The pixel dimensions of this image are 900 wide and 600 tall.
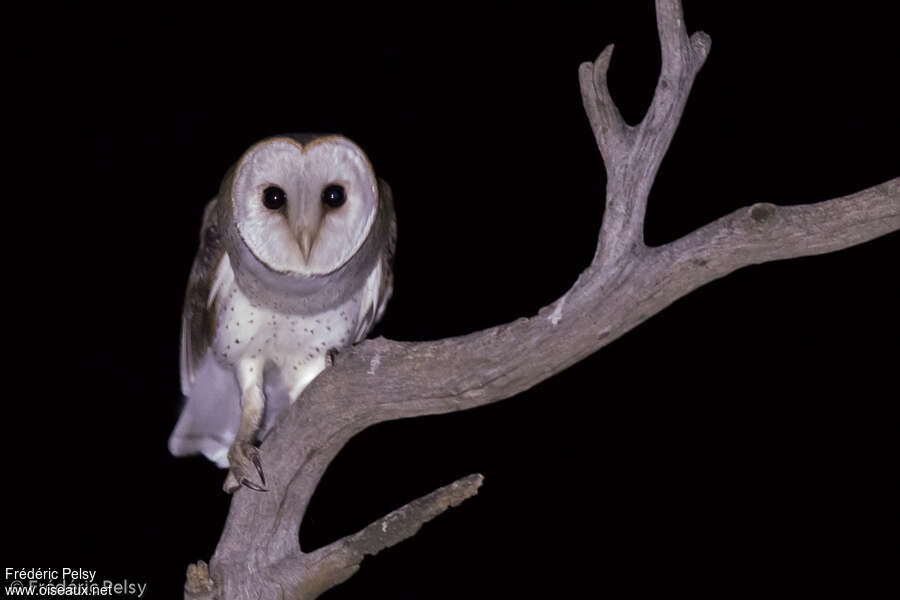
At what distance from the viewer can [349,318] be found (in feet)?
7.23

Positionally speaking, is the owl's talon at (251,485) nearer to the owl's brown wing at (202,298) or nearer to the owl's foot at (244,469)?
the owl's foot at (244,469)

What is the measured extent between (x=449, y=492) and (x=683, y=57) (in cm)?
79

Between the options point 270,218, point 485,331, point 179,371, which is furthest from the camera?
point 179,371

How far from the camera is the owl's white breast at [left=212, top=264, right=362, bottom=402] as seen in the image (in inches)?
84.2

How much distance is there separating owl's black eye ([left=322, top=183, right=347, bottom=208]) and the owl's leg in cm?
45

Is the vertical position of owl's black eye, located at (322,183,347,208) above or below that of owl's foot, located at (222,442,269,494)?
above

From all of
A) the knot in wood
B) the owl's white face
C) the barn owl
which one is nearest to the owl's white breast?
the barn owl

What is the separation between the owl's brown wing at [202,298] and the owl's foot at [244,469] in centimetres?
29

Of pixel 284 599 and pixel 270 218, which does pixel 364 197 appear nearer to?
pixel 270 218

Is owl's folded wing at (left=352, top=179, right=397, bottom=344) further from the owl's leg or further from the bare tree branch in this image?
the bare tree branch

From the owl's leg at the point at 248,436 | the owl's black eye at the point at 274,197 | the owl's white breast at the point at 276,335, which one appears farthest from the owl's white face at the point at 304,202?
the owl's leg at the point at 248,436

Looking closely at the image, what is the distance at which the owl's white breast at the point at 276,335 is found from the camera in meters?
2.14

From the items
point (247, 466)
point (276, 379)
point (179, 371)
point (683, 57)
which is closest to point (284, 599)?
point (247, 466)

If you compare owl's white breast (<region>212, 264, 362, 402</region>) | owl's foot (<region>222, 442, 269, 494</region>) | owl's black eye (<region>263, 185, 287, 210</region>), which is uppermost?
owl's black eye (<region>263, 185, 287, 210</region>)
